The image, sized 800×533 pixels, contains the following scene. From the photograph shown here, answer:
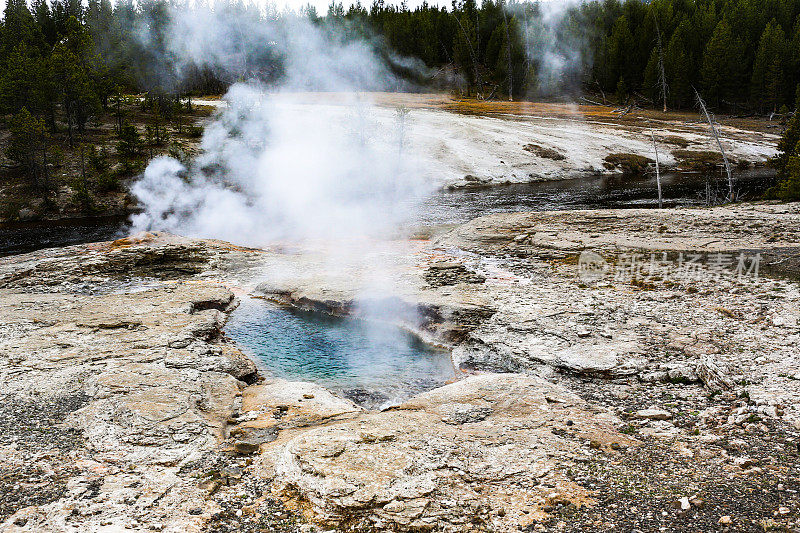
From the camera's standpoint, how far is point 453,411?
821 centimetres

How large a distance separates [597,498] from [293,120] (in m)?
39.7

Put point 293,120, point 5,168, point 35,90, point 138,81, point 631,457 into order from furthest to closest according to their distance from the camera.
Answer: point 138,81 → point 293,120 → point 35,90 → point 5,168 → point 631,457

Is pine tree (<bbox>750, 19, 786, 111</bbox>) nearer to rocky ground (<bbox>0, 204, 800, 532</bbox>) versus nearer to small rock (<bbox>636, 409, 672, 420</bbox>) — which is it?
rocky ground (<bbox>0, 204, 800, 532</bbox>)

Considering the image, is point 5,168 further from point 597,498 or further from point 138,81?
point 597,498

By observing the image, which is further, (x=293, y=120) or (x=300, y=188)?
(x=293, y=120)

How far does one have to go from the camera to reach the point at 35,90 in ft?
118

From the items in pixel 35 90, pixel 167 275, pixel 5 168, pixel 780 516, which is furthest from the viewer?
pixel 35 90

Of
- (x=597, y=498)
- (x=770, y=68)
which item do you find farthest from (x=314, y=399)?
(x=770, y=68)

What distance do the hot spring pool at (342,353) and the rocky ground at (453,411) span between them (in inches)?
18.7

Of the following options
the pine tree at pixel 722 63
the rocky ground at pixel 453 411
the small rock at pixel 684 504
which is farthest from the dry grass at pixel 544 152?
the small rock at pixel 684 504

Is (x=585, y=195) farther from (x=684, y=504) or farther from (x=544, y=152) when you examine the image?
(x=684, y=504)

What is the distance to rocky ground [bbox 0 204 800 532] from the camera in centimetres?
601

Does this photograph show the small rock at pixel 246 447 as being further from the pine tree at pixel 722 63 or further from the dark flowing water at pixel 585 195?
the pine tree at pixel 722 63

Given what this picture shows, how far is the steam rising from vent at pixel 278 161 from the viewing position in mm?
25938
